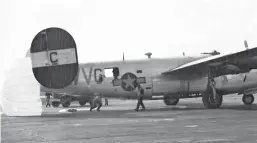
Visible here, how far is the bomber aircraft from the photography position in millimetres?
23750

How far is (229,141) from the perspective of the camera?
9.89m

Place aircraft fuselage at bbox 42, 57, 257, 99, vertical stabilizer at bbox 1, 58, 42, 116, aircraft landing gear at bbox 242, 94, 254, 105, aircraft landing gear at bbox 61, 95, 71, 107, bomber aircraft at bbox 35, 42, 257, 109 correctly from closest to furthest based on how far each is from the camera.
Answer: vertical stabilizer at bbox 1, 58, 42, 116 → bomber aircraft at bbox 35, 42, 257, 109 → aircraft fuselage at bbox 42, 57, 257, 99 → aircraft landing gear at bbox 242, 94, 254, 105 → aircraft landing gear at bbox 61, 95, 71, 107

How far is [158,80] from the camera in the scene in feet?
80.4

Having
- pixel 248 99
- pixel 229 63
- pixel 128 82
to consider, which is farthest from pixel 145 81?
pixel 248 99

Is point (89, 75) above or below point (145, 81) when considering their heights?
above

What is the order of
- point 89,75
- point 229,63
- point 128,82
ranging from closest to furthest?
point 229,63 < point 89,75 < point 128,82

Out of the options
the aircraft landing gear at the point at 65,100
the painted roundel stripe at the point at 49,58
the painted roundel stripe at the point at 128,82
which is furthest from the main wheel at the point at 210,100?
the aircraft landing gear at the point at 65,100

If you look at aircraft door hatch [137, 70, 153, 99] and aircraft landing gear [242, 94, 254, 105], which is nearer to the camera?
aircraft door hatch [137, 70, 153, 99]

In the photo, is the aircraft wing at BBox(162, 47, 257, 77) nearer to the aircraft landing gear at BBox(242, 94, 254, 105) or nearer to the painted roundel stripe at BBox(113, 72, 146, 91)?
the painted roundel stripe at BBox(113, 72, 146, 91)

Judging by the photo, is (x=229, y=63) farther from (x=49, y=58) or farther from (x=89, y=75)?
(x=49, y=58)

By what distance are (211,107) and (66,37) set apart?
421 inches

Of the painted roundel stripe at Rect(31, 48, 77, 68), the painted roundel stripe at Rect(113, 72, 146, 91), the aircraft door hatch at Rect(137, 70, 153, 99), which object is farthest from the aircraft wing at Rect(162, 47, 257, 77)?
the painted roundel stripe at Rect(31, 48, 77, 68)

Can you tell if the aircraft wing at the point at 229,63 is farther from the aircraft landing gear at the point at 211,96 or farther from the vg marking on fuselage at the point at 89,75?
the vg marking on fuselage at the point at 89,75

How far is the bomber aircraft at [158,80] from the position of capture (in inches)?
935
